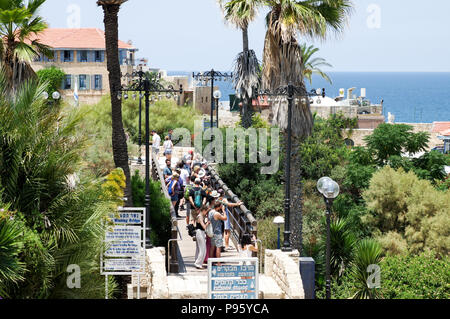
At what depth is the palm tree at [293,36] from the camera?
991 inches

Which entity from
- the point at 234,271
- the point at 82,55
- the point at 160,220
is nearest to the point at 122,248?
the point at 234,271

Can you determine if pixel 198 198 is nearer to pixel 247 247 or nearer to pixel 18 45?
pixel 247 247

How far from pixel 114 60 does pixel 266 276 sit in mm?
7897

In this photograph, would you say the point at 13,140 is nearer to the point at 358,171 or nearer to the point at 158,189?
the point at 158,189

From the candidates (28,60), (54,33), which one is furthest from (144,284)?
(54,33)

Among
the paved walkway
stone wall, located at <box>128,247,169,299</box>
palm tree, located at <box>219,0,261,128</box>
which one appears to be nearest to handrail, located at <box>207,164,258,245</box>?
the paved walkway

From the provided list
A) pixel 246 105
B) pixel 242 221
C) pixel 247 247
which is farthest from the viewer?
pixel 246 105

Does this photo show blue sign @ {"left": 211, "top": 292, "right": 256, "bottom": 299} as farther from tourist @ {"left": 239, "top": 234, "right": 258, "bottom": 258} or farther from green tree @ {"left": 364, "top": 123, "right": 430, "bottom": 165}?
green tree @ {"left": 364, "top": 123, "right": 430, "bottom": 165}

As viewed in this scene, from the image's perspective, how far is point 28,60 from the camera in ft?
82.2

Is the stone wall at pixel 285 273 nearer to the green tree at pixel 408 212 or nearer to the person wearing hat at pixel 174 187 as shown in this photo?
the person wearing hat at pixel 174 187

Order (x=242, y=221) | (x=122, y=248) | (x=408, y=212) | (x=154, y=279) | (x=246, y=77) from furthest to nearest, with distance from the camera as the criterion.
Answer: (x=246, y=77)
(x=408, y=212)
(x=242, y=221)
(x=154, y=279)
(x=122, y=248)

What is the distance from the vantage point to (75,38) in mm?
82750

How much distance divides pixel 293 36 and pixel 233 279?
1358 cm

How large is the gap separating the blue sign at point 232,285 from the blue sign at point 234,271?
0.31 feet
